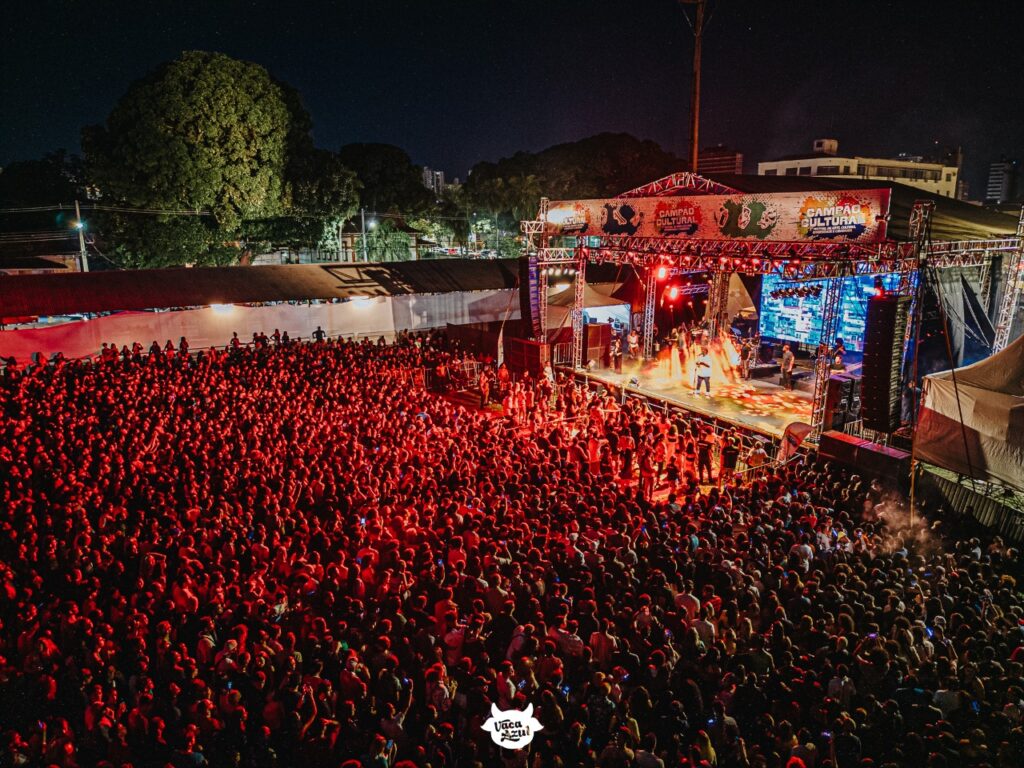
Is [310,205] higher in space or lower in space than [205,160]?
lower

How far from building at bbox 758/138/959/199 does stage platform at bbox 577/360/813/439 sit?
4649cm

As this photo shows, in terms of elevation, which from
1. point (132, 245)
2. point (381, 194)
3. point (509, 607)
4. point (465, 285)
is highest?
point (381, 194)

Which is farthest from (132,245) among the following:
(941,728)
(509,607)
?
(941,728)

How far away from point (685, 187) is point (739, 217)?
207cm

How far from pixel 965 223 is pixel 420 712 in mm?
15400

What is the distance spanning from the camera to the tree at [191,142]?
2078cm

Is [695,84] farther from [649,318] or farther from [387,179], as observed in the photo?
[387,179]

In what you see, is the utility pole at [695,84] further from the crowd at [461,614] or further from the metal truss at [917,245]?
the crowd at [461,614]

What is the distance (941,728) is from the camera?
5.05 meters

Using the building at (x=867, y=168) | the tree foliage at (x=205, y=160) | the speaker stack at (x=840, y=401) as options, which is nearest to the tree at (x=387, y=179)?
the tree foliage at (x=205, y=160)

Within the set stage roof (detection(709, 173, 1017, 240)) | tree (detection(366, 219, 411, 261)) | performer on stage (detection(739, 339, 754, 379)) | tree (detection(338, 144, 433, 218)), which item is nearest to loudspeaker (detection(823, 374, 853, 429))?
stage roof (detection(709, 173, 1017, 240))

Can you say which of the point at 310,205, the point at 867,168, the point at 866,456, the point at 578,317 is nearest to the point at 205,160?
the point at 310,205

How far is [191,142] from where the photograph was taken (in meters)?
21.3

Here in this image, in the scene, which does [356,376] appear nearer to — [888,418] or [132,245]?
[888,418]
